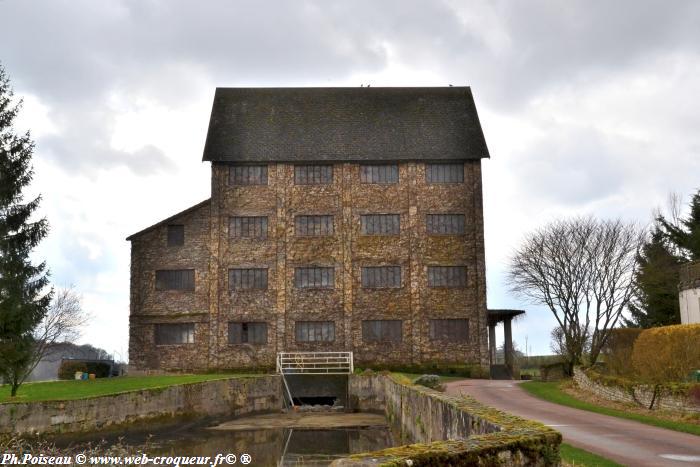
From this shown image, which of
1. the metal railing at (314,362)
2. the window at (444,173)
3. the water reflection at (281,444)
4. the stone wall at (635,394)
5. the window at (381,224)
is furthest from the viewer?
the window at (444,173)

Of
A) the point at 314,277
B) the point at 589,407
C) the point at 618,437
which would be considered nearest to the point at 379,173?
the point at 314,277

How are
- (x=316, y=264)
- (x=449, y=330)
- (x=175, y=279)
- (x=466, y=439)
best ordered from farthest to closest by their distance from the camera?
(x=316, y=264)
(x=175, y=279)
(x=449, y=330)
(x=466, y=439)

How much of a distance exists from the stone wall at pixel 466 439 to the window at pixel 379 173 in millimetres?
27682

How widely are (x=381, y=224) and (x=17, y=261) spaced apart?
2284cm

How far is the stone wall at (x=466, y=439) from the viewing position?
763 cm

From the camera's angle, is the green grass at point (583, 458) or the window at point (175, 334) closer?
the green grass at point (583, 458)

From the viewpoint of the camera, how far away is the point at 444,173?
4738 centimetres

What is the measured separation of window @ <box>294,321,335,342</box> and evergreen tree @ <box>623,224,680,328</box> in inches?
716

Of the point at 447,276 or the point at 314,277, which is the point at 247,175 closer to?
the point at 314,277

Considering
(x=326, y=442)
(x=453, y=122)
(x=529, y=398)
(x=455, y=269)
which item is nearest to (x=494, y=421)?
(x=326, y=442)

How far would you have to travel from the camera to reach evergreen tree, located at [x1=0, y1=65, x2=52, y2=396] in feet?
95.0

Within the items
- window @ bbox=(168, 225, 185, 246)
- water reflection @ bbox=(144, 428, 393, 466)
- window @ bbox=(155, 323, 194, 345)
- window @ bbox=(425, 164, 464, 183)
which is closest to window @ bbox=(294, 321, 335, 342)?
window @ bbox=(155, 323, 194, 345)

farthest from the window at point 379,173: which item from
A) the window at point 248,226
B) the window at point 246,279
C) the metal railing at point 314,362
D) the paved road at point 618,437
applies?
the paved road at point 618,437

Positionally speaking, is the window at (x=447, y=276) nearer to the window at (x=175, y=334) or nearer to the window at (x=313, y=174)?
the window at (x=313, y=174)
